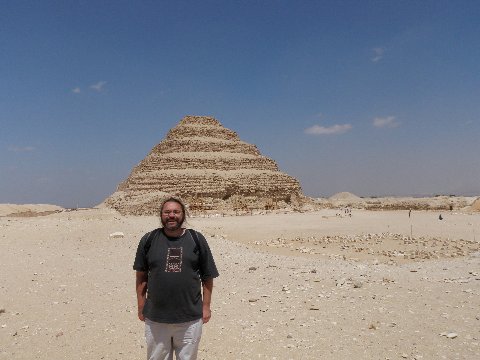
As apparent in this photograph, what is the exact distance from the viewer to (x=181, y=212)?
3.36 meters

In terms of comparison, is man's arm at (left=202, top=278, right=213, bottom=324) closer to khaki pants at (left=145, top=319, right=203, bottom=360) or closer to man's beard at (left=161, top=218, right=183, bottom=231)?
khaki pants at (left=145, top=319, right=203, bottom=360)

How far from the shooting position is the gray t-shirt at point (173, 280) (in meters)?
3.19

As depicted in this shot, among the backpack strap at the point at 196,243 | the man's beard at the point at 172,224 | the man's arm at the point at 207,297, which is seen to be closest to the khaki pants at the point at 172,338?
the man's arm at the point at 207,297

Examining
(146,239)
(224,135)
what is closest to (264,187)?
(224,135)

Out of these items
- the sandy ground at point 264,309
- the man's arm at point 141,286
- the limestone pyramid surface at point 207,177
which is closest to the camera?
the man's arm at point 141,286

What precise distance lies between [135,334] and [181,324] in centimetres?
232

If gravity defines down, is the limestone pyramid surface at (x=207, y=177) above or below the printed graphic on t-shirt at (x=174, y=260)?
above

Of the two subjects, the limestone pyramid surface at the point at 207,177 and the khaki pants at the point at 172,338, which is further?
the limestone pyramid surface at the point at 207,177

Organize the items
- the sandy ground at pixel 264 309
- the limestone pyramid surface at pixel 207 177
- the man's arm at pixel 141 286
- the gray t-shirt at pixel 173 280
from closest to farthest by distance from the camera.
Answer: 1. the gray t-shirt at pixel 173 280
2. the man's arm at pixel 141 286
3. the sandy ground at pixel 264 309
4. the limestone pyramid surface at pixel 207 177

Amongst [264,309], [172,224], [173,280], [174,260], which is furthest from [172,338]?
[264,309]

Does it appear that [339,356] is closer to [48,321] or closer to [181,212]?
[181,212]

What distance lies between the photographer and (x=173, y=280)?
3.19 metres

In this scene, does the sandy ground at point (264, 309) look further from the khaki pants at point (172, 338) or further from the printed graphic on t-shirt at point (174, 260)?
the printed graphic on t-shirt at point (174, 260)

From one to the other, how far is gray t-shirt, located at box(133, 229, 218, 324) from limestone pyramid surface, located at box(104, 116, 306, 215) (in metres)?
35.3
